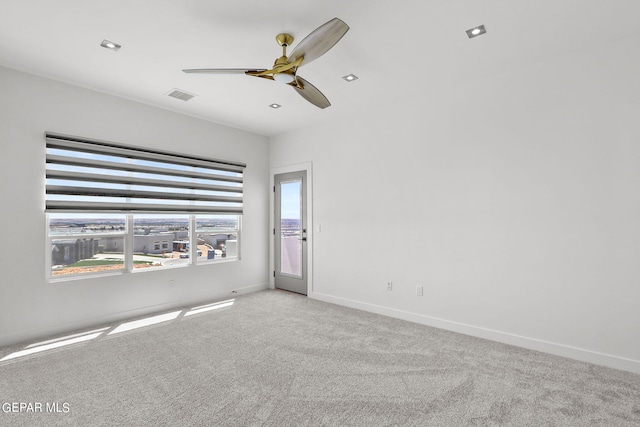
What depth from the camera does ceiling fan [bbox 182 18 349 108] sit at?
80.7 inches

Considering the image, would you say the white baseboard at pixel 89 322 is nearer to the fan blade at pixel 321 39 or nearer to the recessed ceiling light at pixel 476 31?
the fan blade at pixel 321 39

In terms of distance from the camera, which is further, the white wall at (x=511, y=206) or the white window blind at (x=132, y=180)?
the white window blind at (x=132, y=180)

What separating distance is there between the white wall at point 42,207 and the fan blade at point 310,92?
2.51m

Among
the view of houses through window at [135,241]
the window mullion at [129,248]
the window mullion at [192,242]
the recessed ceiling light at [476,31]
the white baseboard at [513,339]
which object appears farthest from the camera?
the window mullion at [192,242]

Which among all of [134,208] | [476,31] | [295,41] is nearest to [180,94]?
[134,208]

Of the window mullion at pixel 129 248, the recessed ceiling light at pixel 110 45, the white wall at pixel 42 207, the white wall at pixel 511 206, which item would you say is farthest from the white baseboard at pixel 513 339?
the recessed ceiling light at pixel 110 45

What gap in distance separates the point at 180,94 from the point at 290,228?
265 cm

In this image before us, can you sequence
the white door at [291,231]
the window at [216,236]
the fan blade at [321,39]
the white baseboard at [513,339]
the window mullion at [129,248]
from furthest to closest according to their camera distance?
the white door at [291,231] < the window at [216,236] < the window mullion at [129,248] < the white baseboard at [513,339] < the fan blade at [321,39]

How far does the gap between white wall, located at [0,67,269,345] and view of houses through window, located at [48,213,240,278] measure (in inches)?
6.6

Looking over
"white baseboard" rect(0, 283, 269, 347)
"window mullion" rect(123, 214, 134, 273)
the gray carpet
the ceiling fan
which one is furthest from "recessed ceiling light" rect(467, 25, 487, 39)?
"white baseboard" rect(0, 283, 269, 347)

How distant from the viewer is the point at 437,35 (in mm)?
2674

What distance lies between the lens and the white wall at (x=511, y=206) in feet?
8.97

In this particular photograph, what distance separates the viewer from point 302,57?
7.72 feet

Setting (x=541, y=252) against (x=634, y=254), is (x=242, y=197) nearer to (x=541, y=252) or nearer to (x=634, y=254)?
(x=541, y=252)
